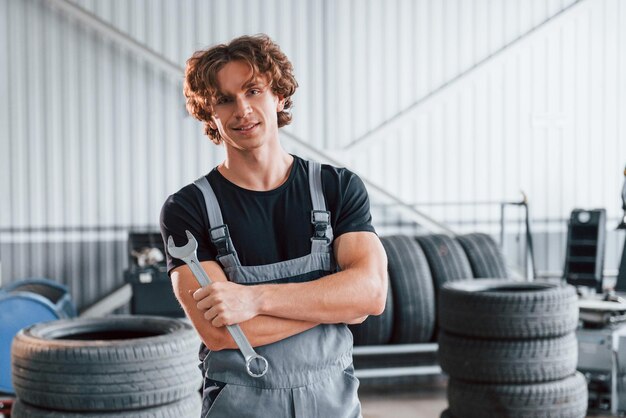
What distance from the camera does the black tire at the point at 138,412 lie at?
2.93 metres

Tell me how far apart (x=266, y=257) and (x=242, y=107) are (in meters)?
0.34

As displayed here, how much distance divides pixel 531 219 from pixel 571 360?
109 inches

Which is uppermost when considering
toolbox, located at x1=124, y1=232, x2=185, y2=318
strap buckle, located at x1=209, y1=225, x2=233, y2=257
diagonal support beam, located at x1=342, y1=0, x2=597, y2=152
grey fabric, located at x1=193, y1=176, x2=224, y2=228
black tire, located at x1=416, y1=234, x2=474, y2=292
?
diagonal support beam, located at x1=342, y1=0, x2=597, y2=152

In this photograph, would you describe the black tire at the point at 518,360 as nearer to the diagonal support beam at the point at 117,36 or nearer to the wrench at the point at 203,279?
the wrench at the point at 203,279

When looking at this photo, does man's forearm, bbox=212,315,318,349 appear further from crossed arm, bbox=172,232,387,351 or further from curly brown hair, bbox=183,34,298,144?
curly brown hair, bbox=183,34,298,144

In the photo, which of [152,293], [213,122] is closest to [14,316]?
[152,293]

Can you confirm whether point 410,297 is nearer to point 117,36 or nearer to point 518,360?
point 518,360

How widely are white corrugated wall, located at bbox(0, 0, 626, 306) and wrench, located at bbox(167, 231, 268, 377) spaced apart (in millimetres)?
4517

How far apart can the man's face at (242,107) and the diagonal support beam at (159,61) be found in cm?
444

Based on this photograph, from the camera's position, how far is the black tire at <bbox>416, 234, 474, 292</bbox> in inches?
209

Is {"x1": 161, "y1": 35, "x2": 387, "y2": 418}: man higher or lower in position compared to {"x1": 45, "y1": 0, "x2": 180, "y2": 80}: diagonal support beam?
lower

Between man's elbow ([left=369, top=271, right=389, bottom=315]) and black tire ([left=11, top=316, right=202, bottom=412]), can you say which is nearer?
man's elbow ([left=369, top=271, right=389, bottom=315])

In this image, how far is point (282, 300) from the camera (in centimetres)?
173

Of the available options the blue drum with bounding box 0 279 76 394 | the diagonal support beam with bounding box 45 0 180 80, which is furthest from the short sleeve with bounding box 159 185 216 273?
the diagonal support beam with bounding box 45 0 180 80
